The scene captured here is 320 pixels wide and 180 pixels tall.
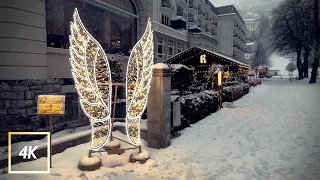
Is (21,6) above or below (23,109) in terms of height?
above

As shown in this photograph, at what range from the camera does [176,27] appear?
92.8 feet

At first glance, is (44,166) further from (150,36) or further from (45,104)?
(150,36)

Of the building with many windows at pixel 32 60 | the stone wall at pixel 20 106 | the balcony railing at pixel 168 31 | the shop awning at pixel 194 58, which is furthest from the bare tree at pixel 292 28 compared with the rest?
the stone wall at pixel 20 106

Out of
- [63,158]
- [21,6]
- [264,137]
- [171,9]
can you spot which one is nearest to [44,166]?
[63,158]

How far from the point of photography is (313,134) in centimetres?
710

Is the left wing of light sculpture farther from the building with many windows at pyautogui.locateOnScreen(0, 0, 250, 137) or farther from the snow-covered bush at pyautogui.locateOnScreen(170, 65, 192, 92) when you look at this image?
the snow-covered bush at pyautogui.locateOnScreen(170, 65, 192, 92)

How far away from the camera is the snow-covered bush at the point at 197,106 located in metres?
7.95

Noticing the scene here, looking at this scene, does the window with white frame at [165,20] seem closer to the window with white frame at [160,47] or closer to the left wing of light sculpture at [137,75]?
the window with white frame at [160,47]

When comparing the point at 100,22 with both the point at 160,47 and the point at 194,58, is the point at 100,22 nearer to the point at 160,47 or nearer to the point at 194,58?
the point at 194,58

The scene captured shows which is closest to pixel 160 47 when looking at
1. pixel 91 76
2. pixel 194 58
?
pixel 194 58

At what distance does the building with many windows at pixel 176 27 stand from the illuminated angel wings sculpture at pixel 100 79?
16.6 meters

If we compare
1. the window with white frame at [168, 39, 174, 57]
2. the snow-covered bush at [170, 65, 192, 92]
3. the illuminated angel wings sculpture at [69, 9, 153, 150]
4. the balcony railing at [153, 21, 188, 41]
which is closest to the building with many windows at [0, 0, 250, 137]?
the snow-covered bush at [170, 65, 192, 92]

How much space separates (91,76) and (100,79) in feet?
1.47

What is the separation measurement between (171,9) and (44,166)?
26.0 m
